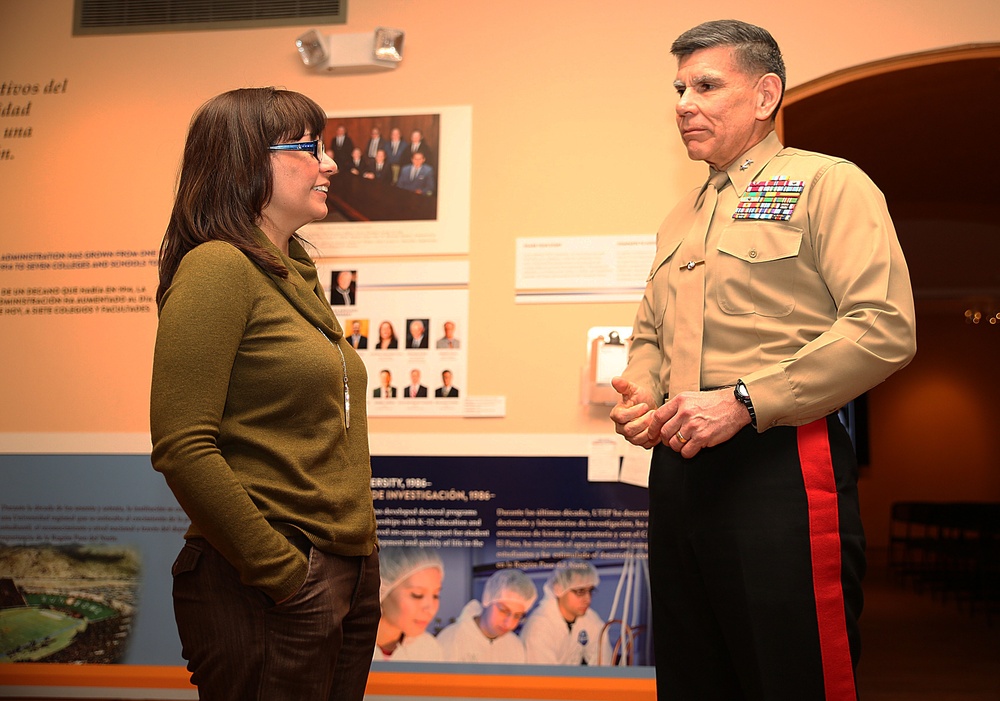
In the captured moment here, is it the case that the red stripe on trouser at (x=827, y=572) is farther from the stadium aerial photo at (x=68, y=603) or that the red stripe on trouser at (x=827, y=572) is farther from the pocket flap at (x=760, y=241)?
the stadium aerial photo at (x=68, y=603)

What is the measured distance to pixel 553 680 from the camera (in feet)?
11.3

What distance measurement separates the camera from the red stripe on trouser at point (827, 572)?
60.5 inches

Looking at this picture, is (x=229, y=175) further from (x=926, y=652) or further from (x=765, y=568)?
(x=926, y=652)

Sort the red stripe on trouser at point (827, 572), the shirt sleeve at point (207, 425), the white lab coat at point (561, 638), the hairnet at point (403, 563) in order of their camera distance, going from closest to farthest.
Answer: the shirt sleeve at point (207, 425)
the red stripe on trouser at point (827, 572)
the white lab coat at point (561, 638)
the hairnet at point (403, 563)

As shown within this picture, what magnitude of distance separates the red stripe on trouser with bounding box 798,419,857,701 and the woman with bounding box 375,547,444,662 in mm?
2196

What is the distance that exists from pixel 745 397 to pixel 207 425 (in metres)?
0.90

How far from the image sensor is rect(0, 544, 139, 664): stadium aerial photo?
3643 mm

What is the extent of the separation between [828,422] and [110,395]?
10.3 ft

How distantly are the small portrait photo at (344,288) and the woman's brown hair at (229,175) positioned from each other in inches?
81.6

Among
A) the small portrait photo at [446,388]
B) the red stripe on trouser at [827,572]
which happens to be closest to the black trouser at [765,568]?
the red stripe on trouser at [827,572]

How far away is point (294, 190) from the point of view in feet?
5.61

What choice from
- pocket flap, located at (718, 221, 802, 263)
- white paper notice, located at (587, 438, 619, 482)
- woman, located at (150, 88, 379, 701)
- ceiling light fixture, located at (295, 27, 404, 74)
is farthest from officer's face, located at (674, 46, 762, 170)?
ceiling light fixture, located at (295, 27, 404, 74)

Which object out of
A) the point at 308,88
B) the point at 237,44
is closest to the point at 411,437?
the point at 308,88

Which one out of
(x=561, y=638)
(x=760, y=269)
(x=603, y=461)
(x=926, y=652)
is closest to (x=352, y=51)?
(x=603, y=461)
